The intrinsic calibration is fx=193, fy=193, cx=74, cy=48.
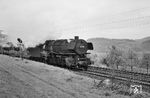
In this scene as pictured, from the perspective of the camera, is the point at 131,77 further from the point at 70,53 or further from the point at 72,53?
the point at 70,53

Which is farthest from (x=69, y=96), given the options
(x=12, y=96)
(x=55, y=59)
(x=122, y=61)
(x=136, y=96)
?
(x=122, y=61)

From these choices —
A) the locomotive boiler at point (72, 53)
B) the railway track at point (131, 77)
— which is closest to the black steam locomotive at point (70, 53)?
the locomotive boiler at point (72, 53)

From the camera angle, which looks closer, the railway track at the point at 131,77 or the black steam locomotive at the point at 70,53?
the railway track at the point at 131,77

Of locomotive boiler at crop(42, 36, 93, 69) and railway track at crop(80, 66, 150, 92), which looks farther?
locomotive boiler at crop(42, 36, 93, 69)

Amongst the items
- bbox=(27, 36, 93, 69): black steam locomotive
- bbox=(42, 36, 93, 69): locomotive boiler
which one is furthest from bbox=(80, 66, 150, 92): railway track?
→ bbox=(27, 36, 93, 69): black steam locomotive

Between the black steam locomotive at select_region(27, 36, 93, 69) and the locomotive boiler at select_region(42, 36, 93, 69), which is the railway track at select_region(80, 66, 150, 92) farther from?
the black steam locomotive at select_region(27, 36, 93, 69)

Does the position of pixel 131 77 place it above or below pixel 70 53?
below

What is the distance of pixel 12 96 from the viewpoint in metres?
8.67

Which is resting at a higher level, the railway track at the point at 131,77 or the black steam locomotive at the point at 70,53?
the black steam locomotive at the point at 70,53

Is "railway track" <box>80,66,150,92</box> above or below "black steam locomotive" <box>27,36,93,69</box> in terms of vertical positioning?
below

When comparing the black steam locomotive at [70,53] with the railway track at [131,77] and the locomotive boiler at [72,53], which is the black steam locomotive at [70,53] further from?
the railway track at [131,77]

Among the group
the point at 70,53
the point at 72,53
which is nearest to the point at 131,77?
the point at 72,53

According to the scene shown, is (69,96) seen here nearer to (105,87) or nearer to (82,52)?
(105,87)

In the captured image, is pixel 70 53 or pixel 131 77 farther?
pixel 70 53
